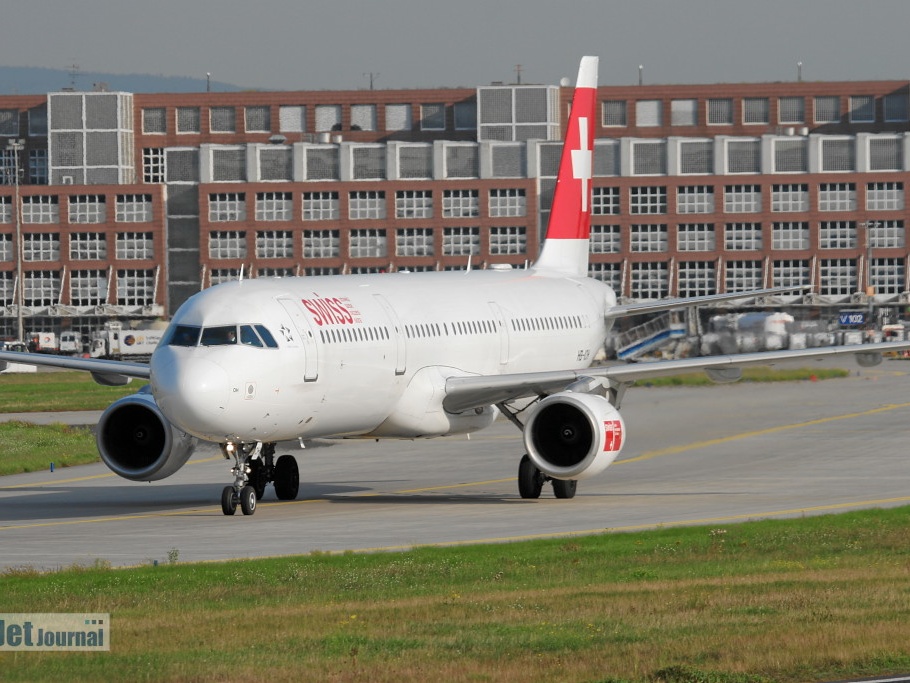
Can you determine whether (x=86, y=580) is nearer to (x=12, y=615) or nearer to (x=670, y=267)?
(x=12, y=615)

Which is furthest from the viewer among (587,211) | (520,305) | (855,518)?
(587,211)

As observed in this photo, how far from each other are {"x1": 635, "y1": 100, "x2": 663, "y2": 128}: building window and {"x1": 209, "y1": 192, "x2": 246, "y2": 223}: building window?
35794mm

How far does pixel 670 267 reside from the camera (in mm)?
138875

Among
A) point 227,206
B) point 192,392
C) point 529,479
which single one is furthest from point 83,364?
point 227,206

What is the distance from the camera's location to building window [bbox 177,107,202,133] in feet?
496

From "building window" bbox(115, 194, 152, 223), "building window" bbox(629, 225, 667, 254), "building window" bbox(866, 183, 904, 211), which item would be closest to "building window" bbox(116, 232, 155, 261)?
"building window" bbox(115, 194, 152, 223)

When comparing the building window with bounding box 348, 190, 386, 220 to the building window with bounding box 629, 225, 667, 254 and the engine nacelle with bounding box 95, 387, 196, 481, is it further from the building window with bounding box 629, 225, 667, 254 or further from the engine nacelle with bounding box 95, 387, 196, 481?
the engine nacelle with bounding box 95, 387, 196, 481

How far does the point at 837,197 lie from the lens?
138 meters

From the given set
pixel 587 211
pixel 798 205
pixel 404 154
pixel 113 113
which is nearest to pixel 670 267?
pixel 798 205

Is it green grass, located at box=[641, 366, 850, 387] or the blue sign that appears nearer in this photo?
green grass, located at box=[641, 366, 850, 387]

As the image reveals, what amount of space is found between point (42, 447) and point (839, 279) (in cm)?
10262

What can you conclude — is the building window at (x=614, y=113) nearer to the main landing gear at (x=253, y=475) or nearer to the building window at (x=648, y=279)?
the building window at (x=648, y=279)

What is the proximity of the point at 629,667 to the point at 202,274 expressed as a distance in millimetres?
129065

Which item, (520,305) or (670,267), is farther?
(670,267)
